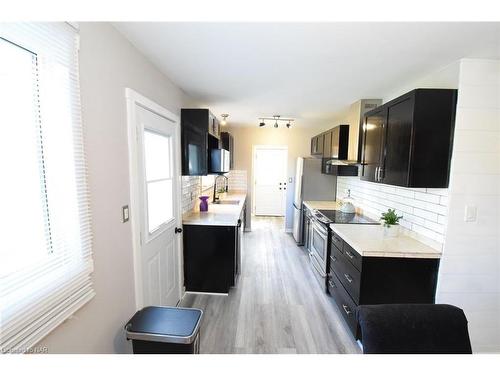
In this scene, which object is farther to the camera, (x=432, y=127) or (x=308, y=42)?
(x=432, y=127)

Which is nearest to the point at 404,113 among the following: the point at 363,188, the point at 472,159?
the point at 472,159

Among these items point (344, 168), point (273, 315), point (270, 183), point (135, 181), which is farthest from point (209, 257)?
point (270, 183)

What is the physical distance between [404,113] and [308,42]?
1.02 meters

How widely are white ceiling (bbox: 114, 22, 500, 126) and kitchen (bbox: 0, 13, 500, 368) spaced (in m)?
0.01

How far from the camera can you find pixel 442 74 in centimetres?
173

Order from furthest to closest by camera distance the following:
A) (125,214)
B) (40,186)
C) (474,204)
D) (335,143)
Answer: (335,143) → (474,204) → (125,214) → (40,186)

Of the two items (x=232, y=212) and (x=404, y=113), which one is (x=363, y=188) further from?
(x=232, y=212)

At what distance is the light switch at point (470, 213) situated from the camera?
1640mm

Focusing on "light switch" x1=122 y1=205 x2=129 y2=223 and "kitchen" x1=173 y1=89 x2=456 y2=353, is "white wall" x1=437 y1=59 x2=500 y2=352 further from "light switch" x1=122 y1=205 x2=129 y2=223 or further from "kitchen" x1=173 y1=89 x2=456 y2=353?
"light switch" x1=122 y1=205 x2=129 y2=223

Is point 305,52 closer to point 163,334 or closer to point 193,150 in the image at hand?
point 193,150

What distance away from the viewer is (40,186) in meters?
0.88

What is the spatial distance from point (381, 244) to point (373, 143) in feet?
3.45
